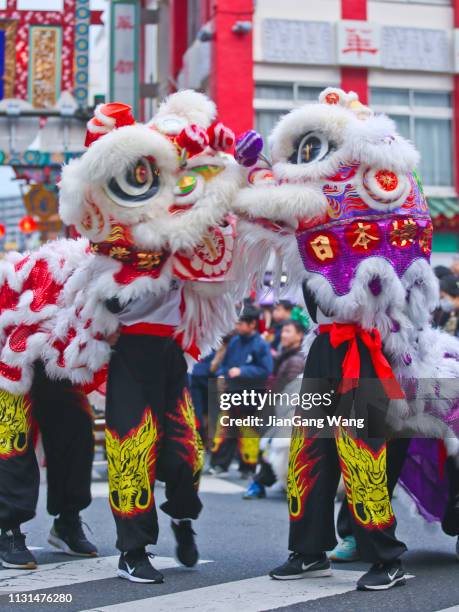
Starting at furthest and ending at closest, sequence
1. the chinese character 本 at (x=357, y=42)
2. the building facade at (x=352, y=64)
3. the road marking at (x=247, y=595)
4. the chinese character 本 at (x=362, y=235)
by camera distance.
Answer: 1. the chinese character 本 at (x=357, y=42)
2. the building facade at (x=352, y=64)
3. the chinese character 本 at (x=362, y=235)
4. the road marking at (x=247, y=595)

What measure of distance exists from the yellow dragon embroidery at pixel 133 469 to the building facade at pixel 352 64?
12.4 meters

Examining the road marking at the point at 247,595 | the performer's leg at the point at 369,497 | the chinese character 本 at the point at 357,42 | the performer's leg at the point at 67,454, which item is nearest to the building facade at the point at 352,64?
the chinese character 本 at the point at 357,42

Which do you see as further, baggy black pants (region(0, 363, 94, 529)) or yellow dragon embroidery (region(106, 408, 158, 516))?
baggy black pants (region(0, 363, 94, 529))

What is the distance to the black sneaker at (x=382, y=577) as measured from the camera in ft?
13.6

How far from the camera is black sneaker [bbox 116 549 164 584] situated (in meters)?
4.33

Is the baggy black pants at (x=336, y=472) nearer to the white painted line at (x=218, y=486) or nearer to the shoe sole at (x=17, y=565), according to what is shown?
the shoe sole at (x=17, y=565)

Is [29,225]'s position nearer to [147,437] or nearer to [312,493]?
[147,437]

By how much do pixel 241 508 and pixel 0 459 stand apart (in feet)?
8.48

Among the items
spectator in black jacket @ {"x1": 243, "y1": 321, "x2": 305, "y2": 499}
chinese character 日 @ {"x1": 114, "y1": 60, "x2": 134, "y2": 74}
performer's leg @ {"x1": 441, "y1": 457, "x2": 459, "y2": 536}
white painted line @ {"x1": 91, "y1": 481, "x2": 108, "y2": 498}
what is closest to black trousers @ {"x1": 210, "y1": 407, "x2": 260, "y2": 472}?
spectator in black jacket @ {"x1": 243, "y1": 321, "x2": 305, "y2": 499}

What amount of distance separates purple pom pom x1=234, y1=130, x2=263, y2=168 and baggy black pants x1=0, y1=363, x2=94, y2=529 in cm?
139

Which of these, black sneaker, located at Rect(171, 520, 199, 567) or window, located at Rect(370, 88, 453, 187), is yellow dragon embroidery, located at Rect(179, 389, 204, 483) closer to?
black sneaker, located at Rect(171, 520, 199, 567)

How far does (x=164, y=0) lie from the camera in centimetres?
2109

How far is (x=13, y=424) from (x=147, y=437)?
0.81 meters

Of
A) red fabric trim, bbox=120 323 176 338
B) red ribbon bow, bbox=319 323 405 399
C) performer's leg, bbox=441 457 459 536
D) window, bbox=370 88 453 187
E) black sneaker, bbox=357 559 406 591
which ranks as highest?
window, bbox=370 88 453 187
